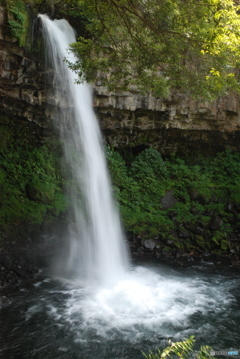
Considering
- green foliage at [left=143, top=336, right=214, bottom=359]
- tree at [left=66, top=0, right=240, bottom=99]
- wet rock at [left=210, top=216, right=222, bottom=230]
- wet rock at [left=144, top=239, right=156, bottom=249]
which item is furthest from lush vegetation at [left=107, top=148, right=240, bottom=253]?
green foliage at [left=143, top=336, right=214, bottom=359]

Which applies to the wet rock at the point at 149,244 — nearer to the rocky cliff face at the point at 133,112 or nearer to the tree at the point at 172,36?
the rocky cliff face at the point at 133,112

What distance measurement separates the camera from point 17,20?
8820 mm

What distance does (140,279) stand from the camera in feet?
28.9

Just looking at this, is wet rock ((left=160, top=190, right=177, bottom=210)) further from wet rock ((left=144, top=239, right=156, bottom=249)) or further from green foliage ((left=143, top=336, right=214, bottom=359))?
green foliage ((left=143, top=336, right=214, bottom=359))

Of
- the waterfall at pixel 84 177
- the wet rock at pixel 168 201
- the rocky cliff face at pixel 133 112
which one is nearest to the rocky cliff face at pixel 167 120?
the rocky cliff face at pixel 133 112

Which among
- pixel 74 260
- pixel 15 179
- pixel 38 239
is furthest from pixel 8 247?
pixel 15 179

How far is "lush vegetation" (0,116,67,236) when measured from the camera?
1048 centimetres

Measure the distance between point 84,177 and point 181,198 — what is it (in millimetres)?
5032

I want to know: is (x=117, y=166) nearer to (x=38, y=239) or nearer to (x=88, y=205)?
(x=88, y=205)

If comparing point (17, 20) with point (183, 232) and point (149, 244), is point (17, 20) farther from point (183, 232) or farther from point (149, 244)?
point (183, 232)

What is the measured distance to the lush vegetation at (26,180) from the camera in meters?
10.5

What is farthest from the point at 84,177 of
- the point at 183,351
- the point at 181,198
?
the point at 183,351

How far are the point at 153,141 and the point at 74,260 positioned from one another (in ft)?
25.8

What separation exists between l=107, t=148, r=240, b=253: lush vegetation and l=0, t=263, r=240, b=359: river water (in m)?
2.52
